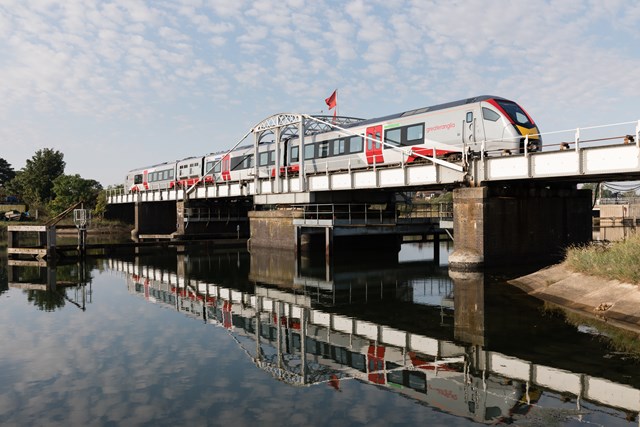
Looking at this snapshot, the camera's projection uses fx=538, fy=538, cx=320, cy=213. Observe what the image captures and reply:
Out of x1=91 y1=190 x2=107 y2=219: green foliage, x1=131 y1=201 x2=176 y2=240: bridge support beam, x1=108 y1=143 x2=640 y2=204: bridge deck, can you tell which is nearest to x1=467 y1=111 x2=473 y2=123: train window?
x1=108 y1=143 x2=640 y2=204: bridge deck

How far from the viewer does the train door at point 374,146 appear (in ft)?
97.9

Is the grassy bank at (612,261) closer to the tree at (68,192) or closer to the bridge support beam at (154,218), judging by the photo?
the bridge support beam at (154,218)

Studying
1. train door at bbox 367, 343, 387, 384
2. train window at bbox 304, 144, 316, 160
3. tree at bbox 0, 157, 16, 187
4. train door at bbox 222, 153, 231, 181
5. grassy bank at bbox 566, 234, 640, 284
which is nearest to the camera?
train door at bbox 367, 343, 387, 384

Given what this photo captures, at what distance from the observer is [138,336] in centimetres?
1406

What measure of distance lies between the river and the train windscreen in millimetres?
7750

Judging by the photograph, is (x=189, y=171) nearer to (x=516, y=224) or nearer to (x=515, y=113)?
(x=515, y=113)

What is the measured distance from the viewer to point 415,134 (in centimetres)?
2775

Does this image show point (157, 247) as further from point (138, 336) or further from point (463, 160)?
point (138, 336)

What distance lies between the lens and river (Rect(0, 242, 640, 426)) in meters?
8.62

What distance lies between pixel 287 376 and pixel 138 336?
17.6ft

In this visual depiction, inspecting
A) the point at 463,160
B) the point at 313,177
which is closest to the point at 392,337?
the point at 463,160

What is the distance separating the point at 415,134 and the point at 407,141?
1.97 feet

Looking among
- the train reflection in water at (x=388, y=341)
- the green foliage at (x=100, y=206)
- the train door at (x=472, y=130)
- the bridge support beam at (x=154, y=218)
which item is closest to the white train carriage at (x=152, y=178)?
the bridge support beam at (x=154, y=218)

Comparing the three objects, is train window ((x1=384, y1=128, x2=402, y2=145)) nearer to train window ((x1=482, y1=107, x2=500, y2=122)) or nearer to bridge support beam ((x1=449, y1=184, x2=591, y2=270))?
train window ((x1=482, y1=107, x2=500, y2=122))
